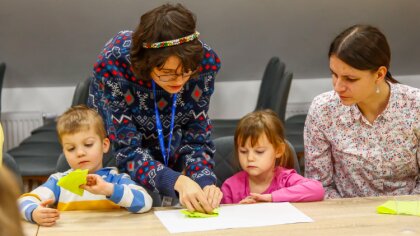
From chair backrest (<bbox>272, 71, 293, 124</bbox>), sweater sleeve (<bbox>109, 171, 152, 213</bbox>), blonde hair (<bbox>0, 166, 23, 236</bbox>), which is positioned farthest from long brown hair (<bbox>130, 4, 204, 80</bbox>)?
chair backrest (<bbox>272, 71, 293, 124</bbox>)

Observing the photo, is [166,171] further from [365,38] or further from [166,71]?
[365,38]

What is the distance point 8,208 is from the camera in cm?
64

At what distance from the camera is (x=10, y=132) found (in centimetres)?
505

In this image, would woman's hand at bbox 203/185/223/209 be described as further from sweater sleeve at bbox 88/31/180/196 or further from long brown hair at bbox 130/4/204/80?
long brown hair at bbox 130/4/204/80

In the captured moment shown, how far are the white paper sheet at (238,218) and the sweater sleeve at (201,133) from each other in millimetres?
153

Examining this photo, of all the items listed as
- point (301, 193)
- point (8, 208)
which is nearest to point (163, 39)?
point (301, 193)

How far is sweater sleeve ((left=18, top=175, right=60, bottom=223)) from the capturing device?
1827 mm

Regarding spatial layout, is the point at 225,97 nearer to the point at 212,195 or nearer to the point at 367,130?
the point at 367,130

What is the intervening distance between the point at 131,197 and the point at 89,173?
0.20 m

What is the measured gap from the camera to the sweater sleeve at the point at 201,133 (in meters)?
2.09

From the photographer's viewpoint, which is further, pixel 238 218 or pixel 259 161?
pixel 259 161

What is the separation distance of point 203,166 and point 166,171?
0.16 metres

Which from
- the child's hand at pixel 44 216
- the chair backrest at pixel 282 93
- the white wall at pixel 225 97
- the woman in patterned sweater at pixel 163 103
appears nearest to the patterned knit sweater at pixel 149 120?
the woman in patterned sweater at pixel 163 103

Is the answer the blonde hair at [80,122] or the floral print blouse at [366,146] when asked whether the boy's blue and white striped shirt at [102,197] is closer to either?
the blonde hair at [80,122]
